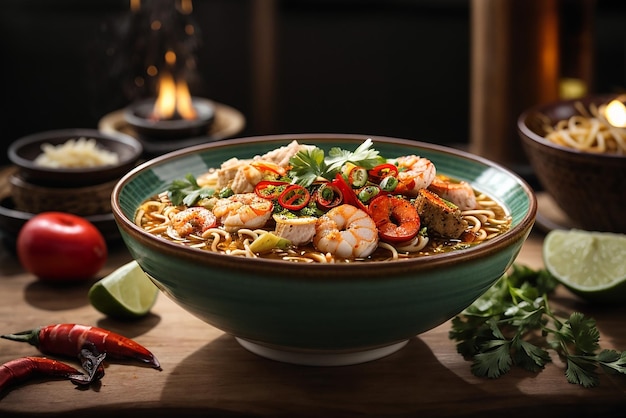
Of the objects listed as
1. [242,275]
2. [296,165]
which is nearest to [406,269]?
[242,275]

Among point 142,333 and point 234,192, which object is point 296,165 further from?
point 142,333

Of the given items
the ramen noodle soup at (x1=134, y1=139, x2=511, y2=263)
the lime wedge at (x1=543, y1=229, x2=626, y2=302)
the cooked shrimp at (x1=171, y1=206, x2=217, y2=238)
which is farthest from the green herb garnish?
the lime wedge at (x1=543, y1=229, x2=626, y2=302)

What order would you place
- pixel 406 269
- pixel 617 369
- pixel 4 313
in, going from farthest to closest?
pixel 4 313
pixel 617 369
pixel 406 269

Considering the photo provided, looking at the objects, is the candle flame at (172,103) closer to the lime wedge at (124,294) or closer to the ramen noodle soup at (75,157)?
the ramen noodle soup at (75,157)

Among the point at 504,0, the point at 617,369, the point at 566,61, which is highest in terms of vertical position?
the point at 504,0

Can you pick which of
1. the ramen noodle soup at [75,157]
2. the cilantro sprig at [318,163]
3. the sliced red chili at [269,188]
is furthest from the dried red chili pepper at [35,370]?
the ramen noodle soup at [75,157]

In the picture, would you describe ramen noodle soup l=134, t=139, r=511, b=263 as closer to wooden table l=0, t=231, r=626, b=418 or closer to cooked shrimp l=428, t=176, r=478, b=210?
cooked shrimp l=428, t=176, r=478, b=210
